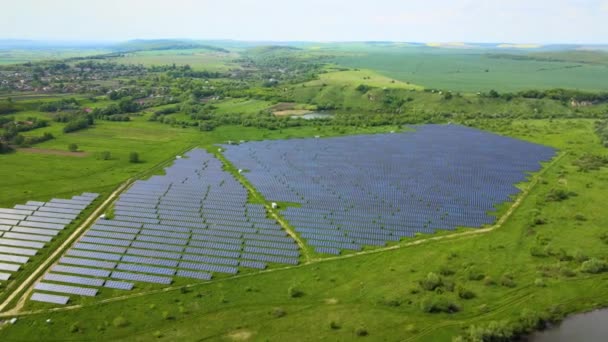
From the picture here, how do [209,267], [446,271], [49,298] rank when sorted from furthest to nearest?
[209,267] < [446,271] < [49,298]

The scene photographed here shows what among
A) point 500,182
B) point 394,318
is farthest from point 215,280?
point 500,182

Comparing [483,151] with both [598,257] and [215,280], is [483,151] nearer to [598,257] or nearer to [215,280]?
[598,257]

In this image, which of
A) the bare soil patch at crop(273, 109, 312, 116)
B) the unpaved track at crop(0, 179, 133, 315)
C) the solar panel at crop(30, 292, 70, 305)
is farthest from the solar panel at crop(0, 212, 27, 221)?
the bare soil patch at crop(273, 109, 312, 116)

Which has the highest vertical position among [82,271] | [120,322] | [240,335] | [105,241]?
[105,241]

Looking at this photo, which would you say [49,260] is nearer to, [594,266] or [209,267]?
[209,267]

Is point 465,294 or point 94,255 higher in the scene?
point 94,255

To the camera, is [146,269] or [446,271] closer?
[446,271]

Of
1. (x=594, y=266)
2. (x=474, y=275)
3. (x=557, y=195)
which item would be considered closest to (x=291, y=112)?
(x=557, y=195)
